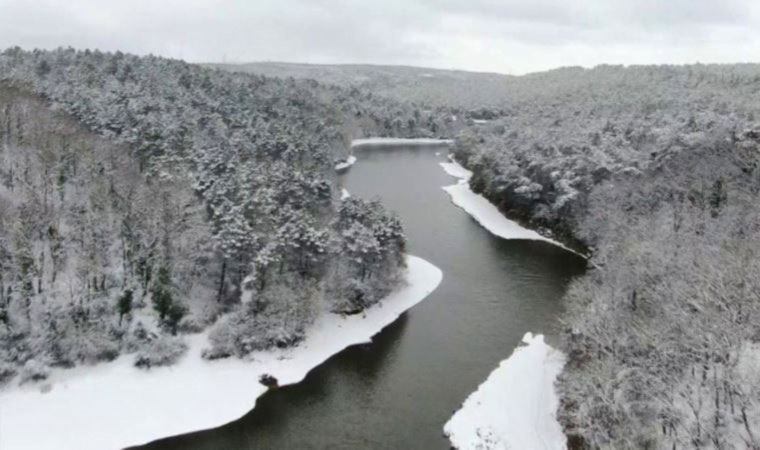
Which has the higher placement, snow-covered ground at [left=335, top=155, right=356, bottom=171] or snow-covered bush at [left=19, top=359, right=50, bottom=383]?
snow-covered ground at [left=335, top=155, right=356, bottom=171]

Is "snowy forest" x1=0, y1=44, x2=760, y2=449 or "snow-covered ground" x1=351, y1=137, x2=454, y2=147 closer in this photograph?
"snowy forest" x1=0, y1=44, x2=760, y2=449

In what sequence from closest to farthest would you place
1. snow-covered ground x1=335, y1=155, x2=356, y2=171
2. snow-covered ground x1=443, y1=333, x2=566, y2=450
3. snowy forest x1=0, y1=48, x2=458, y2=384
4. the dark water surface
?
snow-covered ground x1=443, y1=333, x2=566, y2=450, the dark water surface, snowy forest x1=0, y1=48, x2=458, y2=384, snow-covered ground x1=335, y1=155, x2=356, y2=171

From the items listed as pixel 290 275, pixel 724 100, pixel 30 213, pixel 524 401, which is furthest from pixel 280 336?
pixel 724 100

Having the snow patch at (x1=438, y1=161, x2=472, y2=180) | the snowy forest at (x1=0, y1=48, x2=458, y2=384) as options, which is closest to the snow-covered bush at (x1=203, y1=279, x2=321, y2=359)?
the snowy forest at (x1=0, y1=48, x2=458, y2=384)

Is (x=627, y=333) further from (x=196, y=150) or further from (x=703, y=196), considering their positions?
(x=196, y=150)

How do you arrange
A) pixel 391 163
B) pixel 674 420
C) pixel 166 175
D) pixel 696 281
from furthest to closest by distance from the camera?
pixel 391 163, pixel 166 175, pixel 696 281, pixel 674 420

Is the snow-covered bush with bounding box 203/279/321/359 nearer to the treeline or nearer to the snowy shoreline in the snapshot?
the treeline

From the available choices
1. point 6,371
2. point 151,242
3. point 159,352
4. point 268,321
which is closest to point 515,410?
point 268,321

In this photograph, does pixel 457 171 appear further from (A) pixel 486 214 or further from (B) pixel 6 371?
(B) pixel 6 371
